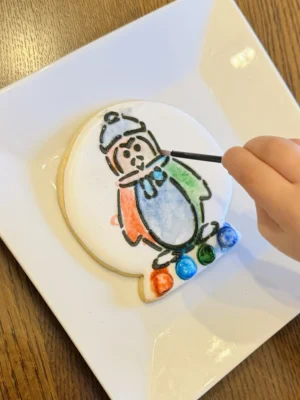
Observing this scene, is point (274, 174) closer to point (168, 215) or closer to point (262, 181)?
point (262, 181)

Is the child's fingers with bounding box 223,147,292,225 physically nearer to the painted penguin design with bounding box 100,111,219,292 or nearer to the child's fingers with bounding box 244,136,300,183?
the child's fingers with bounding box 244,136,300,183

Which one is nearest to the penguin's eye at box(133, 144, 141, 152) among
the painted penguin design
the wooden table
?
the painted penguin design

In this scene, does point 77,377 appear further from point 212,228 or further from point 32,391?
point 212,228

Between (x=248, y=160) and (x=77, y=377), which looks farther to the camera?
(x=77, y=377)

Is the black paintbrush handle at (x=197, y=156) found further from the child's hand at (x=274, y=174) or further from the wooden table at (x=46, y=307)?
the wooden table at (x=46, y=307)

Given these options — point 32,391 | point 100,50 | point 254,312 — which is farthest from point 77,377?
point 100,50

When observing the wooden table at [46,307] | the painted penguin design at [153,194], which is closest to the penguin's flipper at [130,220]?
the painted penguin design at [153,194]

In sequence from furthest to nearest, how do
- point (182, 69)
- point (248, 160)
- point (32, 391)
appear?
1. point (182, 69)
2. point (32, 391)
3. point (248, 160)

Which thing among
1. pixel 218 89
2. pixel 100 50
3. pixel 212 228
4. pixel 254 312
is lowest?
pixel 254 312
